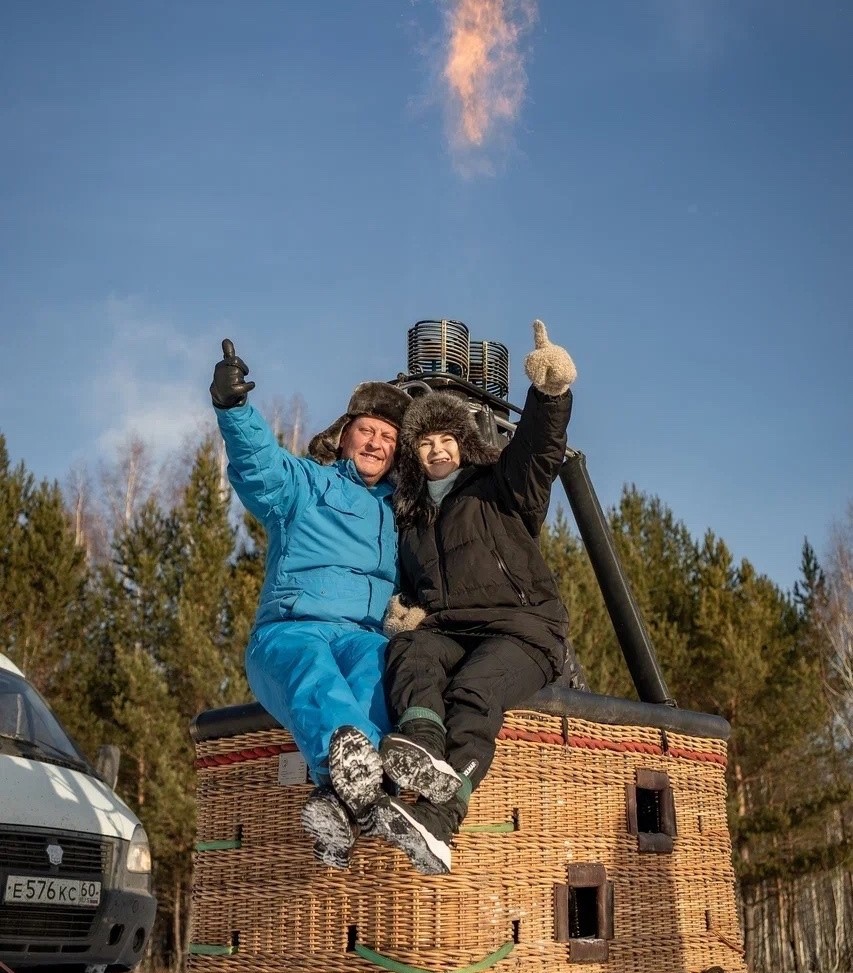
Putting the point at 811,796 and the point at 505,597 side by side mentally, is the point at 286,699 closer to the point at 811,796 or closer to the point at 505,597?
the point at 505,597

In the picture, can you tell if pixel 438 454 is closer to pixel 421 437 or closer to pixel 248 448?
pixel 421 437

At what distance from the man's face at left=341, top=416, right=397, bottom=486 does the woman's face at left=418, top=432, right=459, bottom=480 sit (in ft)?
0.66

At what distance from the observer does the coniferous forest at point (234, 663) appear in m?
17.0

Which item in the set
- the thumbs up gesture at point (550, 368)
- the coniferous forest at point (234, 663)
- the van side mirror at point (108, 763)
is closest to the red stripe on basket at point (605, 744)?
the thumbs up gesture at point (550, 368)

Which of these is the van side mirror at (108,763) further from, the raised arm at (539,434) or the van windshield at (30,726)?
the raised arm at (539,434)

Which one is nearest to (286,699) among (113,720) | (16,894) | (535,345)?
(535,345)

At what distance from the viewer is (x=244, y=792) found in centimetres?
340

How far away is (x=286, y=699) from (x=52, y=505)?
16905mm

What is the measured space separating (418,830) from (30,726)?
119 inches

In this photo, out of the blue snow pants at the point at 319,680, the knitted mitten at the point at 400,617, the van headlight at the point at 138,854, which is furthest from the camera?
the van headlight at the point at 138,854

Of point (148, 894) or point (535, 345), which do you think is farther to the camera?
point (148, 894)

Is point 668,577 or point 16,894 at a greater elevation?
point 668,577

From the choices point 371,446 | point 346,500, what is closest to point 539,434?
point 346,500

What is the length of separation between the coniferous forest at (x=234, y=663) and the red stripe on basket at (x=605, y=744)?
525 inches
